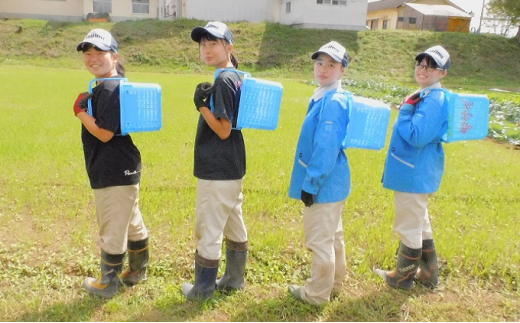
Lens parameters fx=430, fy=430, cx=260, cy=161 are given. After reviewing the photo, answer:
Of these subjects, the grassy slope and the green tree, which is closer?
the grassy slope

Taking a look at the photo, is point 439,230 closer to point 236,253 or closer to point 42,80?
point 236,253

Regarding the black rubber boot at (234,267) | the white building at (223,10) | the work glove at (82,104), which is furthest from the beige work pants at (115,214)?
the white building at (223,10)

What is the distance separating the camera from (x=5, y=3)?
101ft

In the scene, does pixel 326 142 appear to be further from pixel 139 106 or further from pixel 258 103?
pixel 139 106

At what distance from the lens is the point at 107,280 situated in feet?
10.1

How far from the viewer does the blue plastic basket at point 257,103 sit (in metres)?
2.77

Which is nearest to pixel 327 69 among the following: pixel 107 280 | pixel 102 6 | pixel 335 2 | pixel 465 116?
pixel 465 116

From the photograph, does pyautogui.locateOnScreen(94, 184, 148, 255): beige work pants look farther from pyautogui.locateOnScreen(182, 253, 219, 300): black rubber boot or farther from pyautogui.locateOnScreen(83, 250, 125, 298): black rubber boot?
pyautogui.locateOnScreen(182, 253, 219, 300): black rubber boot

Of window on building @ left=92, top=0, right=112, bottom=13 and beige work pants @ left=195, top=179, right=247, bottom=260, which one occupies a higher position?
window on building @ left=92, top=0, right=112, bottom=13

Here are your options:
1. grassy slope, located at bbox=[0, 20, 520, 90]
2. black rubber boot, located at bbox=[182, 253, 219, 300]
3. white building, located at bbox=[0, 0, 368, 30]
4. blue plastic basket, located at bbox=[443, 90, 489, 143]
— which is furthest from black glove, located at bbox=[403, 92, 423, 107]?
white building, located at bbox=[0, 0, 368, 30]

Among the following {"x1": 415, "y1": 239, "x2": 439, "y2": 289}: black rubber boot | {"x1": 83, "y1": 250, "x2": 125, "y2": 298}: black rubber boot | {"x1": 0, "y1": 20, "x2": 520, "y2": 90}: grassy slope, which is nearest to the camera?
{"x1": 83, "y1": 250, "x2": 125, "y2": 298}: black rubber boot

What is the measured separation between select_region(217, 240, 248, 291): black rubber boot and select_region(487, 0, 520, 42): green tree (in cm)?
3610

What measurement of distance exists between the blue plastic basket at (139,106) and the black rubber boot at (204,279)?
987 mm

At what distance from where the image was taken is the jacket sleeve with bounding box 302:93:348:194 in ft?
8.89
